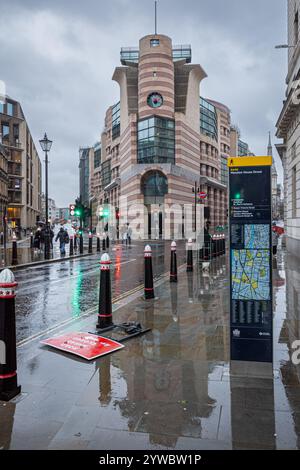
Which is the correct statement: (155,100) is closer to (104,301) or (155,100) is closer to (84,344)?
(104,301)

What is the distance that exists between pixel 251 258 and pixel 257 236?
28 cm

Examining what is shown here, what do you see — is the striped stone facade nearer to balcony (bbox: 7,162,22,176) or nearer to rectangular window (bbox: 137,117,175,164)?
rectangular window (bbox: 137,117,175,164)

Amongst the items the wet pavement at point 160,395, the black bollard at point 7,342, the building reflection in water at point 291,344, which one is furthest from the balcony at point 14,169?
the black bollard at point 7,342

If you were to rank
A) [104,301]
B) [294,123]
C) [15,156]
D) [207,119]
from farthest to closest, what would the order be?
1. [207,119]
2. [15,156]
3. [294,123]
4. [104,301]

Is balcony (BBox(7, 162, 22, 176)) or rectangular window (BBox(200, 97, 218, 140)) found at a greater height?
rectangular window (BBox(200, 97, 218, 140))

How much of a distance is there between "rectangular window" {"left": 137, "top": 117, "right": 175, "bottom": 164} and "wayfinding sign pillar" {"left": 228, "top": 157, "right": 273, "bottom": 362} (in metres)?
56.7

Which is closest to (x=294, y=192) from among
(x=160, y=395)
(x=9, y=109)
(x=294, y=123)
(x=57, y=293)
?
(x=294, y=123)

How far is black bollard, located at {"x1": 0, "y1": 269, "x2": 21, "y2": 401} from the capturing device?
13.1 ft

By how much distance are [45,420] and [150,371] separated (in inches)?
60.2

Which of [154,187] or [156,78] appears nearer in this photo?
[156,78]

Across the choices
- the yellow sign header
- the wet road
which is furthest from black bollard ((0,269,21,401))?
the yellow sign header

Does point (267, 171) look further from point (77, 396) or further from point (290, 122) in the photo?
point (290, 122)

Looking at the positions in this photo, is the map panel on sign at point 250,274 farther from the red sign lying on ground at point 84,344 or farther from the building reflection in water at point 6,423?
the building reflection in water at point 6,423

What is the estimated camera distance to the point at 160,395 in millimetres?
3982
